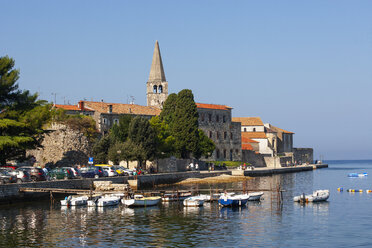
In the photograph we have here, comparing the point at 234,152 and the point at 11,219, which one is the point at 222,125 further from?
the point at 11,219

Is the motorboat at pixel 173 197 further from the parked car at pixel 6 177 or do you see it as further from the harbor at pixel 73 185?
the parked car at pixel 6 177

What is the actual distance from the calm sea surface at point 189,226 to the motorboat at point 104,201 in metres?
1.03

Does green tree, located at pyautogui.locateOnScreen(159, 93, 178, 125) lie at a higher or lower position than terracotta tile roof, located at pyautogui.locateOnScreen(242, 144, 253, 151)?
higher

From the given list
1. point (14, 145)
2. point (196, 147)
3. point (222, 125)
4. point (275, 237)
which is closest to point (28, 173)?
point (14, 145)

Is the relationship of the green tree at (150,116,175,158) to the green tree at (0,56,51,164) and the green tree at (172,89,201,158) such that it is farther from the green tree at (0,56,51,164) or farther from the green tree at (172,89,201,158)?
the green tree at (0,56,51,164)

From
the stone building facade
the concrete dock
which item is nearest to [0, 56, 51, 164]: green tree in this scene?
the concrete dock

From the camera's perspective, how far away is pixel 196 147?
265ft

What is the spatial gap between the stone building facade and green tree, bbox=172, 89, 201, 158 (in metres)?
14.2

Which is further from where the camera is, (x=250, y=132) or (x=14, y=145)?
(x=250, y=132)

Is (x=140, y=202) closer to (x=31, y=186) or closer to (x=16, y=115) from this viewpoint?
(x=31, y=186)

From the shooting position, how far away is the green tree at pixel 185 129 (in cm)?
8006

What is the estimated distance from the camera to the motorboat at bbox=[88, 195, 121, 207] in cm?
4147

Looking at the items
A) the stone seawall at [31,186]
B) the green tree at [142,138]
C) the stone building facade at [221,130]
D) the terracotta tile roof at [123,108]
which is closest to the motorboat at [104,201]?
Answer: the stone seawall at [31,186]

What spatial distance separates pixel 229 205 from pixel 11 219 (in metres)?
16.3
